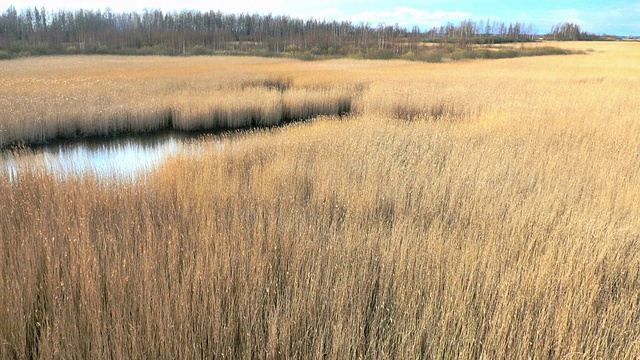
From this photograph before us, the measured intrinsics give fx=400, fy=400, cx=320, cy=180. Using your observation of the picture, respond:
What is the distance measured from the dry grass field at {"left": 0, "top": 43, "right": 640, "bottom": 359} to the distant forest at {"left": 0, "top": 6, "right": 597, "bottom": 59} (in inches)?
1734

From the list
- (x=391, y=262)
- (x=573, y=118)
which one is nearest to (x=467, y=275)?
(x=391, y=262)

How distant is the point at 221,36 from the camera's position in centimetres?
7269

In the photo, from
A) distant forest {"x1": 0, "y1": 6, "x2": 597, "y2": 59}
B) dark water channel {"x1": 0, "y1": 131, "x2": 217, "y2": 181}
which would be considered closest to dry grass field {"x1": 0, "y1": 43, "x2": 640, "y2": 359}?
dark water channel {"x1": 0, "y1": 131, "x2": 217, "y2": 181}

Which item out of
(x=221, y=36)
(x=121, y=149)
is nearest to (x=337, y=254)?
(x=121, y=149)

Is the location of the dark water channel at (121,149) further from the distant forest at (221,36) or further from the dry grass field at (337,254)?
the distant forest at (221,36)

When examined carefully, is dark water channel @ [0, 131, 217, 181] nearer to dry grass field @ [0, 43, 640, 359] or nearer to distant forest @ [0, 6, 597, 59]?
dry grass field @ [0, 43, 640, 359]

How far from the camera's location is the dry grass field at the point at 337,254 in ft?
8.36

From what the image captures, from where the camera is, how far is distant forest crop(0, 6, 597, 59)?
176 ft

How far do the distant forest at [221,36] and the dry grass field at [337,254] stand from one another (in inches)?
1734

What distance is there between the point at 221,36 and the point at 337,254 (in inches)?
3004

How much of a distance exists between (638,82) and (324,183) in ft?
60.6

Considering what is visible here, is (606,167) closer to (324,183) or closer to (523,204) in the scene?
(523,204)

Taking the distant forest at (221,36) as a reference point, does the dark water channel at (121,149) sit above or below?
below

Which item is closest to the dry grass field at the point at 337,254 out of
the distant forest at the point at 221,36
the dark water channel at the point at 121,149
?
the dark water channel at the point at 121,149
